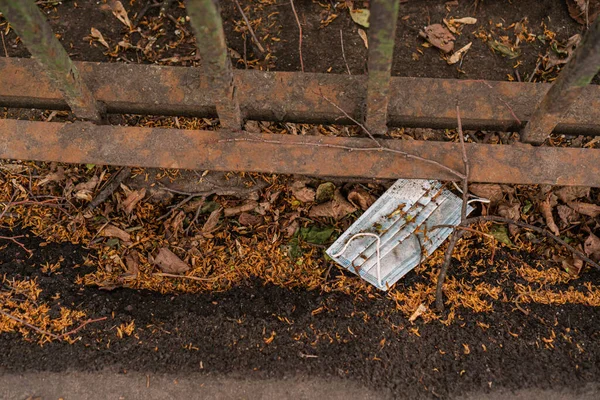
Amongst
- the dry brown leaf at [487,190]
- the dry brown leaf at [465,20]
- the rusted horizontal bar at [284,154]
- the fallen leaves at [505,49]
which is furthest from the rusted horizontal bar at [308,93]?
the dry brown leaf at [465,20]

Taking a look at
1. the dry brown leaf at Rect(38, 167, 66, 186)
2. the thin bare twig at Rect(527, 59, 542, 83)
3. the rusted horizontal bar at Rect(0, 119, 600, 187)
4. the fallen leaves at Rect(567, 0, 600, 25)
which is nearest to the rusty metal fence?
the rusted horizontal bar at Rect(0, 119, 600, 187)

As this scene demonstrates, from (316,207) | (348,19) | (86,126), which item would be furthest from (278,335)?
Result: (348,19)

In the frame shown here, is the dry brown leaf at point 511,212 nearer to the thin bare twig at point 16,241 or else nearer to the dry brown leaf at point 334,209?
the dry brown leaf at point 334,209

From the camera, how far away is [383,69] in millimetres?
1519

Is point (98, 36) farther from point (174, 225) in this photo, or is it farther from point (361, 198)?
point (361, 198)

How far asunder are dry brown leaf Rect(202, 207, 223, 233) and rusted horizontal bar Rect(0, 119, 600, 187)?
66cm

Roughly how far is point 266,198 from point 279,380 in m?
0.86

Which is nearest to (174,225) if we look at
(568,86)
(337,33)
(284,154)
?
(284,154)

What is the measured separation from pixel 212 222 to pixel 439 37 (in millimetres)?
1535

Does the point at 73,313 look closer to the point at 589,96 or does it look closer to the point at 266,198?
the point at 266,198

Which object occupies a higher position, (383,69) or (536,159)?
(383,69)

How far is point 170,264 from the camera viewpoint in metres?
2.38

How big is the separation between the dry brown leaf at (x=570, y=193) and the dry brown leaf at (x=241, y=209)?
148 centimetres

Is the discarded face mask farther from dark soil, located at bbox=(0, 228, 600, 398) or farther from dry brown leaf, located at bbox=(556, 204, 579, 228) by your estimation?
dry brown leaf, located at bbox=(556, 204, 579, 228)
